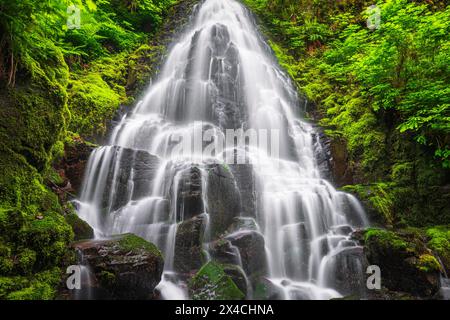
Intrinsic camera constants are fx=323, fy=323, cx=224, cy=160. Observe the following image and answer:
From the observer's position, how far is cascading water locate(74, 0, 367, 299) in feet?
21.9

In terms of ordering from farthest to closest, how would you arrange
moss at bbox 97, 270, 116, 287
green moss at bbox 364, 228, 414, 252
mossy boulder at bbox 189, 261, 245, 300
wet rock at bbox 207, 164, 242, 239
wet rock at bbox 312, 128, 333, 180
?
wet rock at bbox 312, 128, 333, 180 → wet rock at bbox 207, 164, 242, 239 → green moss at bbox 364, 228, 414, 252 → mossy boulder at bbox 189, 261, 245, 300 → moss at bbox 97, 270, 116, 287

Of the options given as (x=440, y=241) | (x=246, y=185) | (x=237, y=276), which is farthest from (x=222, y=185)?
(x=440, y=241)

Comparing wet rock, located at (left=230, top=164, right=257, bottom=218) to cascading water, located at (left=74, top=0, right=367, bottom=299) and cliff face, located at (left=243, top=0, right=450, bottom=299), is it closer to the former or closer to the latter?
cascading water, located at (left=74, top=0, right=367, bottom=299)

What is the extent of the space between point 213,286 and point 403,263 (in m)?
3.39

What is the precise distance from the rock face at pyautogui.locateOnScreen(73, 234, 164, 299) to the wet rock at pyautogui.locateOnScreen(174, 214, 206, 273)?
978mm

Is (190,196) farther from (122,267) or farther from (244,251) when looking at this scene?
(122,267)

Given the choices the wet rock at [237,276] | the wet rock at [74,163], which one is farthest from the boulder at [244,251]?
the wet rock at [74,163]

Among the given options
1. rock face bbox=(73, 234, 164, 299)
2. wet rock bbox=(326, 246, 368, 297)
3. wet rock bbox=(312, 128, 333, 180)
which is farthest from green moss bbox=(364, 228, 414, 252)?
rock face bbox=(73, 234, 164, 299)

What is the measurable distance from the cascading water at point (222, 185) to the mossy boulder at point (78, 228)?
890mm

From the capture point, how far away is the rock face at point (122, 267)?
4.72 metres

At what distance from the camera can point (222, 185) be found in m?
7.38

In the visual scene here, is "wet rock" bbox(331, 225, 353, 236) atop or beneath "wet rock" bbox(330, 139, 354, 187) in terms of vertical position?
beneath

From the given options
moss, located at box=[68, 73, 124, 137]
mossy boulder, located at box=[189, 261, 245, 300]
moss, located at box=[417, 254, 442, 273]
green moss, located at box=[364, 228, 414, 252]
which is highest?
moss, located at box=[68, 73, 124, 137]

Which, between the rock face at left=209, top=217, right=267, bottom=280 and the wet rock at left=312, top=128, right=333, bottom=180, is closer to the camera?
the rock face at left=209, top=217, right=267, bottom=280
